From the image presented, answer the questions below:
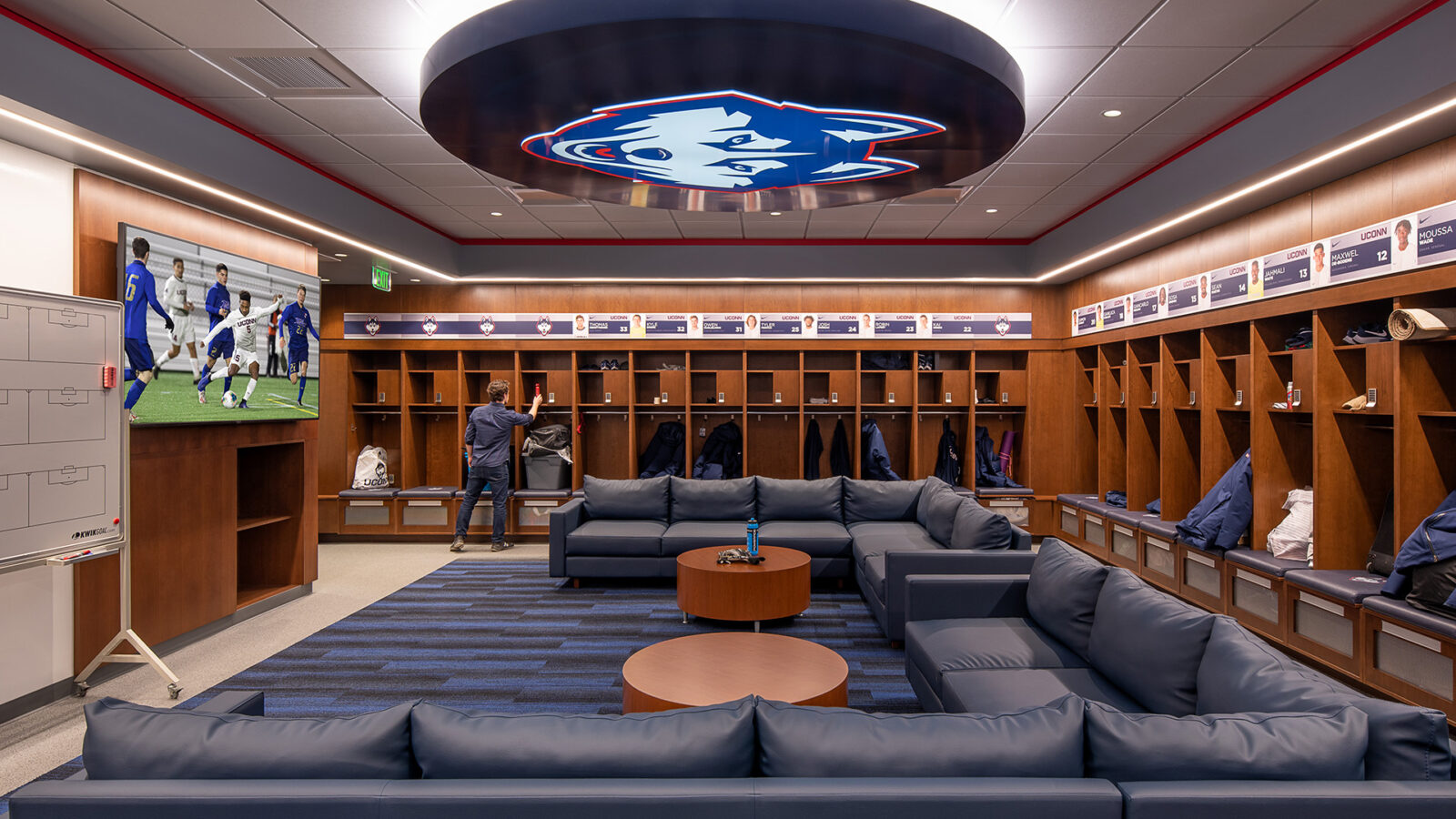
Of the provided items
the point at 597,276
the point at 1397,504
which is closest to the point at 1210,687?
the point at 1397,504

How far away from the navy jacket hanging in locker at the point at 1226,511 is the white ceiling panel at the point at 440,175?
5.72 m

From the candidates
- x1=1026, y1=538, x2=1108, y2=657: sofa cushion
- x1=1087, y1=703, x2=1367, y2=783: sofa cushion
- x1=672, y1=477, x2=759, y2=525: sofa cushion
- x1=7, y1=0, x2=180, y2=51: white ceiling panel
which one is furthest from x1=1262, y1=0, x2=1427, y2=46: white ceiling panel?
x1=7, y1=0, x2=180, y2=51: white ceiling panel

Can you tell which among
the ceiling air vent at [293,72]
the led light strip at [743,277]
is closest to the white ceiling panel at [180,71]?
the ceiling air vent at [293,72]

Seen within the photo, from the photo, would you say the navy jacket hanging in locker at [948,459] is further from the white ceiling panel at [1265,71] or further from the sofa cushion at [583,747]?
the sofa cushion at [583,747]

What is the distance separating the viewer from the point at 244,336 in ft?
15.6

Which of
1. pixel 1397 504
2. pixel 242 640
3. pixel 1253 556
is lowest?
pixel 242 640

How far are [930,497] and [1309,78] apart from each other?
11.1 ft

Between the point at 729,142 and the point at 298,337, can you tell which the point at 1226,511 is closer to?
the point at 729,142

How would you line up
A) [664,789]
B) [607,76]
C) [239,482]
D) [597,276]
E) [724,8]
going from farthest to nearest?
1. [597,276]
2. [239,482]
3. [607,76]
4. [724,8]
5. [664,789]

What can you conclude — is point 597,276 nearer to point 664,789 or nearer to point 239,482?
point 239,482

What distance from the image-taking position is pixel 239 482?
5504mm

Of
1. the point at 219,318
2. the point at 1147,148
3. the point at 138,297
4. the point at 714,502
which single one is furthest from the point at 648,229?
the point at 1147,148

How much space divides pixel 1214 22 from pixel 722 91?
222 cm

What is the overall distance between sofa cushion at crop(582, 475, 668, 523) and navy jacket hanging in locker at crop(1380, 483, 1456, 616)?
15.3 feet
